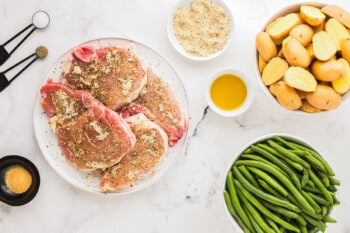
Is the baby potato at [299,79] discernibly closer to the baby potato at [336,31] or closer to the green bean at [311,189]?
the baby potato at [336,31]

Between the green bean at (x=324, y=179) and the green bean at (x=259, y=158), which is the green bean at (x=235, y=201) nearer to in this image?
the green bean at (x=259, y=158)

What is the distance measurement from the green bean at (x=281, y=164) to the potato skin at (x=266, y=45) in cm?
35

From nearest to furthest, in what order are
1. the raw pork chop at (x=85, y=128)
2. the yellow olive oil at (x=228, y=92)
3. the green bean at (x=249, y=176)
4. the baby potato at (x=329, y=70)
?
the baby potato at (x=329, y=70) → the green bean at (x=249, y=176) → the raw pork chop at (x=85, y=128) → the yellow olive oil at (x=228, y=92)

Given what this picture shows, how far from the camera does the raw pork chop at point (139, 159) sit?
209 cm

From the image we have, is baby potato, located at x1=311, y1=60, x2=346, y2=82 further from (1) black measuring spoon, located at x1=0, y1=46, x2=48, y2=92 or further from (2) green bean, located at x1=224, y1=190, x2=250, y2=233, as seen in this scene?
(1) black measuring spoon, located at x1=0, y1=46, x2=48, y2=92

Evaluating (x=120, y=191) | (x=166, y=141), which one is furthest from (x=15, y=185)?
(x=166, y=141)

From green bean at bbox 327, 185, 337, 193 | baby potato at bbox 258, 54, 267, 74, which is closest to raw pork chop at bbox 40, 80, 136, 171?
baby potato at bbox 258, 54, 267, 74

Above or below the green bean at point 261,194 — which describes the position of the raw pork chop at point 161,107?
above

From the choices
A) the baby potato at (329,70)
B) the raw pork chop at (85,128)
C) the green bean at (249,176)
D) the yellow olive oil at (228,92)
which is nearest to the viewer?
the baby potato at (329,70)

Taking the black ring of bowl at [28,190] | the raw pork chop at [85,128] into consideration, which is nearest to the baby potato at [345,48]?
the raw pork chop at [85,128]

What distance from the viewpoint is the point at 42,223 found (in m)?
2.22

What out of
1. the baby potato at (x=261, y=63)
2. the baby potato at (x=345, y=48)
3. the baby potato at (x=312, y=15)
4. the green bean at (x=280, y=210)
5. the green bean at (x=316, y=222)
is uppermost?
the baby potato at (x=312, y=15)

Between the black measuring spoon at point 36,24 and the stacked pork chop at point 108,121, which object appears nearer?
the stacked pork chop at point 108,121

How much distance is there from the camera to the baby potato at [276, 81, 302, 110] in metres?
1.90
